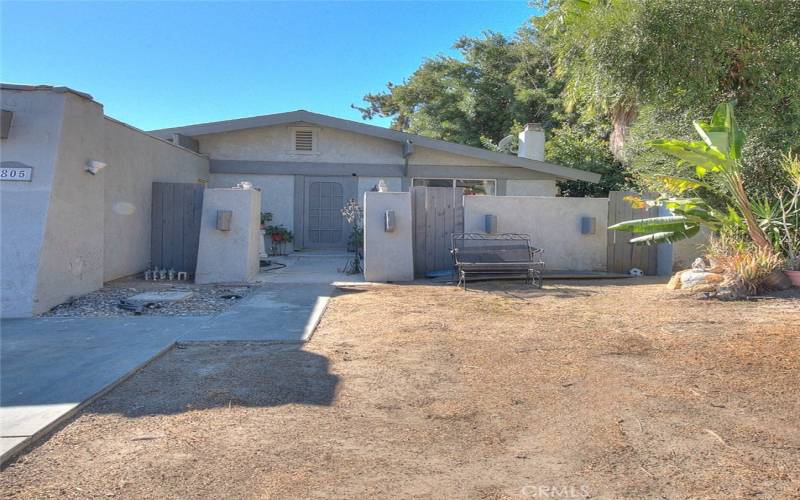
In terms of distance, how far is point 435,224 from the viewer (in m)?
11.9

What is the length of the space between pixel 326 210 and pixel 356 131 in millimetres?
2394

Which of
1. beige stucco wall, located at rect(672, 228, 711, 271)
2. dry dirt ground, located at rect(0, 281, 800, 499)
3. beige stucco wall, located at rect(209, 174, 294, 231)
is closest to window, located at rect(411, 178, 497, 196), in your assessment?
beige stucco wall, located at rect(209, 174, 294, 231)

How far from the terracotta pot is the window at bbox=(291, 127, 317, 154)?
11.5 metres

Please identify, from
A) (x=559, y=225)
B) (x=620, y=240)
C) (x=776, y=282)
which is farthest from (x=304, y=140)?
(x=776, y=282)

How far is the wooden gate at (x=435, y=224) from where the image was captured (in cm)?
1174

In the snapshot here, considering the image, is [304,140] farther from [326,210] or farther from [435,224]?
[435,224]

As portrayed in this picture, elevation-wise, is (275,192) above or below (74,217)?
above

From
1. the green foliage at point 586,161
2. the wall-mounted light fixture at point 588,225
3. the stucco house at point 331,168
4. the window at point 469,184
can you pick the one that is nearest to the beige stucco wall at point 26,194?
the stucco house at point 331,168

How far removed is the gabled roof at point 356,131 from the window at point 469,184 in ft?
2.46

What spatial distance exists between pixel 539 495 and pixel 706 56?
7.93 metres

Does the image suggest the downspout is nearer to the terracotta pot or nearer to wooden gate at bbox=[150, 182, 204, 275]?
wooden gate at bbox=[150, 182, 204, 275]

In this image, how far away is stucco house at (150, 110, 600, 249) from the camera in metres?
15.8

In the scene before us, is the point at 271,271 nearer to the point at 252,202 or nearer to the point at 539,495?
the point at 252,202

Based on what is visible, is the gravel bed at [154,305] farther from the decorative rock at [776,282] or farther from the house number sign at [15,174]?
the decorative rock at [776,282]
